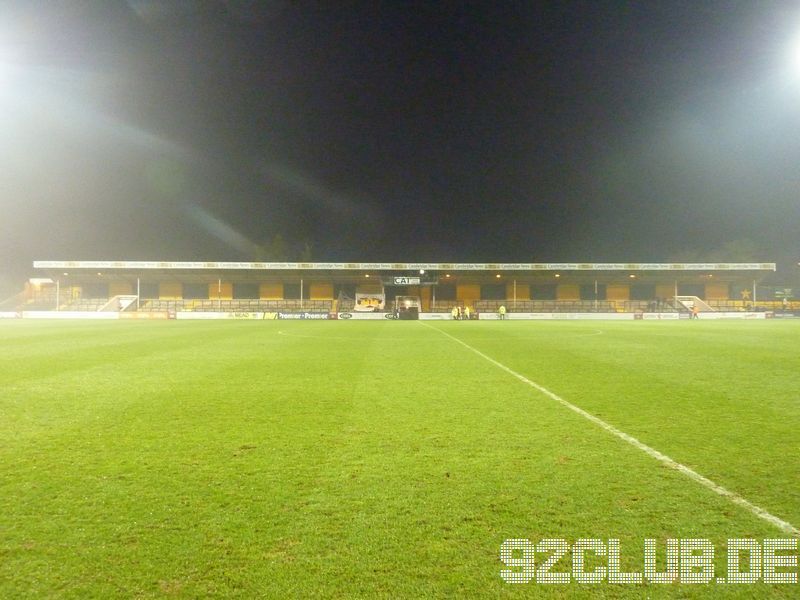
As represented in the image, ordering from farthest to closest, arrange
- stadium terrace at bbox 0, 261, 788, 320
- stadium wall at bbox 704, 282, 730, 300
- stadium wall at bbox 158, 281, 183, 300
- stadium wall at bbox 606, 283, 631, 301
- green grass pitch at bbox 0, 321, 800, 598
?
stadium wall at bbox 606, 283, 631, 301, stadium wall at bbox 704, 282, 730, 300, stadium wall at bbox 158, 281, 183, 300, stadium terrace at bbox 0, 261, 788, 320, green grass pitch at bbox 0, 321, 800, 598

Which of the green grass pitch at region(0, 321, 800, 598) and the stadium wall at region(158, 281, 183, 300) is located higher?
the stadium wall at region(158, 281, 183, 300)

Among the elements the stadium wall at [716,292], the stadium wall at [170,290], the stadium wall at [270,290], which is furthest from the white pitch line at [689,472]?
the stadium wall at [716,292]

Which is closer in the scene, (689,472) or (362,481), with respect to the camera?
(362,481)

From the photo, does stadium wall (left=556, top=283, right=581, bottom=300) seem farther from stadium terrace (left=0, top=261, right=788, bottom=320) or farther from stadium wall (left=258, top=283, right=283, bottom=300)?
stadium wall (left=258, top=283, right=283, bottom=300)

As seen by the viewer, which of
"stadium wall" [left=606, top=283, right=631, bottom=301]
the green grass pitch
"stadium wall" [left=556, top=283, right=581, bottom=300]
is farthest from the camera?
"stadium wall" [left=556, top=283, right=581, bottom=300]

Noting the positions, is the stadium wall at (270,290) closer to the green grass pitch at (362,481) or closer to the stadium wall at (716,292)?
the green grass pitch at (362,481)

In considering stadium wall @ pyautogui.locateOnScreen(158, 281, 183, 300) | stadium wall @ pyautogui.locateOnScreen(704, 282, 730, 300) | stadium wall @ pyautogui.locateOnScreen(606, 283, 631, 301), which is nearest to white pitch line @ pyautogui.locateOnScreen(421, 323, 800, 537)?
stadium wall @ pyautogui.locateOnScreen(606, 283, 631, 301)

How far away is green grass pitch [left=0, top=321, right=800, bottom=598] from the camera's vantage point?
254 centimetres

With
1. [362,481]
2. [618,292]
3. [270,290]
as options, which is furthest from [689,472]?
[618,292]

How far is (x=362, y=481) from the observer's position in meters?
3.83

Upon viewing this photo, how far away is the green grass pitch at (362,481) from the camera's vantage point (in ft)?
8.34

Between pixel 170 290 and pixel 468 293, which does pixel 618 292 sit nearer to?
pixel 468 293

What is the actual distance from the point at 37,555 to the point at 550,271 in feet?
150

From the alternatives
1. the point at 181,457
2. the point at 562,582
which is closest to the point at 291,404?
the point at 181,457
